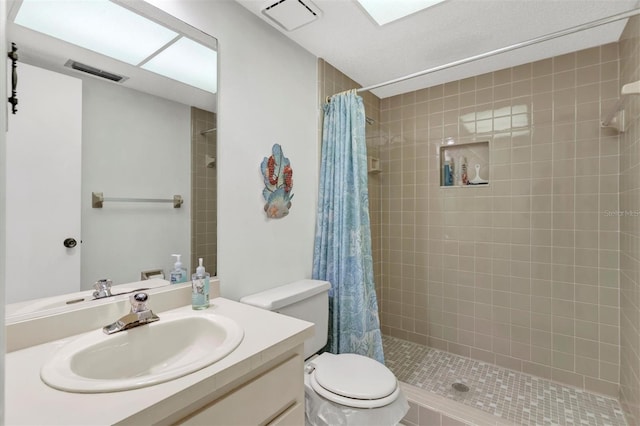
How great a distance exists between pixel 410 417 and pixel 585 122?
207 centimetres

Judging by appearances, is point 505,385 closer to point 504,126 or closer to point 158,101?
point 504,126

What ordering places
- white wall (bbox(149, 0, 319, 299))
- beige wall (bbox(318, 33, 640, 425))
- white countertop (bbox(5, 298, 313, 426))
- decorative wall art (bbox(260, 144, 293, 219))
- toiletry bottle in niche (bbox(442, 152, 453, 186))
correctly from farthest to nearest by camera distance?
toiletry bottle in niche (bbox(442, 152, 453, 186))
beige wall (bbox(318, 33, 640, 425))
decorative wall art (bbox(260, 144, 293, 219))
white wall (bbox(149, 0, 319, 299))
white countertop (bbox(5, 298, 313, 426))

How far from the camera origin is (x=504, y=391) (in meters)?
1.93

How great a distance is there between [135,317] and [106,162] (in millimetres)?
556

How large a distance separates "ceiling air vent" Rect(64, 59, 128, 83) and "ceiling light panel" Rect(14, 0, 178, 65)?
0.24 feet

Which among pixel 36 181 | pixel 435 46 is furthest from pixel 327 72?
pixel 36 181

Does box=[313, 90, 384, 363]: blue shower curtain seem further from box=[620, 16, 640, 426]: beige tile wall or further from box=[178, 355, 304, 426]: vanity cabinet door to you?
box=[620, 16, 640, 426]: beige tile wall

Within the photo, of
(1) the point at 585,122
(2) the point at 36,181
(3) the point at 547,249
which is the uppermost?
(1) the point at 585,122

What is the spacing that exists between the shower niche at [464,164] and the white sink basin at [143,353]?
6.69ft

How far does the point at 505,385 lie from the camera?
2.00 metres

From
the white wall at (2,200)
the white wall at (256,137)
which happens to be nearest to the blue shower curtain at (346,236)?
the white wall at (256,137)

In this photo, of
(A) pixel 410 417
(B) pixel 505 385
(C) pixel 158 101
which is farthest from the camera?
(B) pixel 505 385

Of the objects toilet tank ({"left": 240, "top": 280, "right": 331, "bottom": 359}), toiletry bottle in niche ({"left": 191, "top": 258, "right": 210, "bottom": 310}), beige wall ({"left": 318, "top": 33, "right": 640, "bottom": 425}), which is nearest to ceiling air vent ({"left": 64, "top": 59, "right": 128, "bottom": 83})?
toiletry bottle in niche ({"left": 191, "top": 258, "right": 210, "bottom": 310})

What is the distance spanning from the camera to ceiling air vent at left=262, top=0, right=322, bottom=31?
149cm
